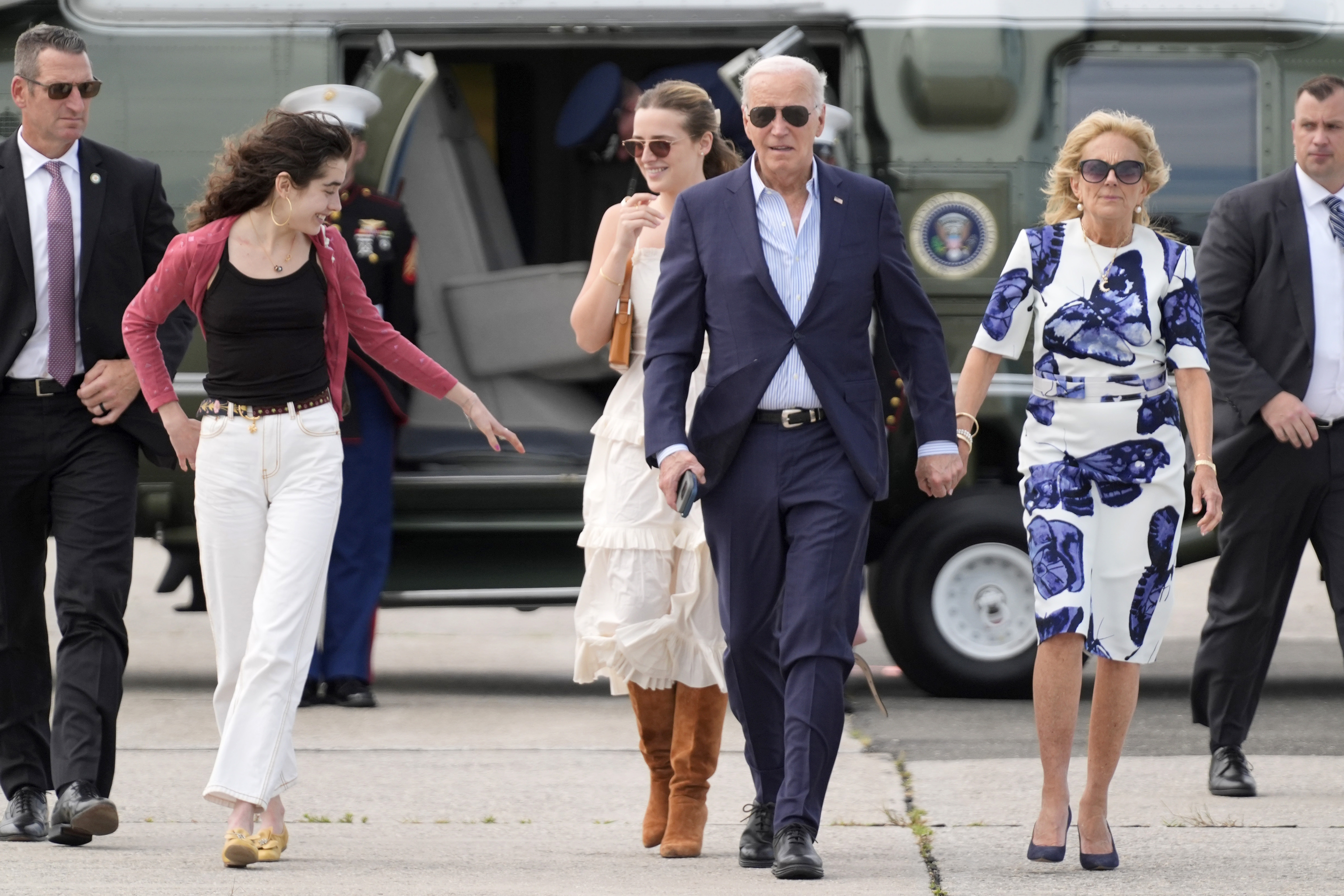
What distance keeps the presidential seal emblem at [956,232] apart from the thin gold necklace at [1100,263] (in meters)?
2.82

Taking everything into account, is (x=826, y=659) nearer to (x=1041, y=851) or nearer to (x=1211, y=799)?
(x=1041, y=851)

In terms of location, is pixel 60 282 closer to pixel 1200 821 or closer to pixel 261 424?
pixel 261 424

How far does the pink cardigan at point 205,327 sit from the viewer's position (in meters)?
4.94

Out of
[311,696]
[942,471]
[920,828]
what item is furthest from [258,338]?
[311,696]

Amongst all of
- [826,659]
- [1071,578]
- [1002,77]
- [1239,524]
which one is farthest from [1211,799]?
[1002,77]

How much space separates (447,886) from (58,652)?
1.25 metres

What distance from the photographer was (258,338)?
493 cm

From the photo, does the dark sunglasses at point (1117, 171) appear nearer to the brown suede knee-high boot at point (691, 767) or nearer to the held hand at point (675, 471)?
the held hand at point (675, 471)

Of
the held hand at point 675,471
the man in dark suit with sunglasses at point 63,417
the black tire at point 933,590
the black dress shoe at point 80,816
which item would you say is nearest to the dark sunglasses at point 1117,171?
the held hand at point 675,471

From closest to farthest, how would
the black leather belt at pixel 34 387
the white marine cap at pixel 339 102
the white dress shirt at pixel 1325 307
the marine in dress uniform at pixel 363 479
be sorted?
the black leather belt at pixel 34 387
the white dress shirt at pixel 1325 307
the white marine cap at pixel 339 102
the marine in dress uniform at pixel 363 479

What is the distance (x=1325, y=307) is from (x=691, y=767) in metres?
2.38

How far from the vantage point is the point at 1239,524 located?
602 centimetres

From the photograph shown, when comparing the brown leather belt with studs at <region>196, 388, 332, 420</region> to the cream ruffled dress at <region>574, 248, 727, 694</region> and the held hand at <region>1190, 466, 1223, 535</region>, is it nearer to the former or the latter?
the cream ruffled dress at <region>574, 248, 727, 694</region>

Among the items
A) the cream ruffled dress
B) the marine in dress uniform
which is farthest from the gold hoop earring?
the marine in dress uniform
